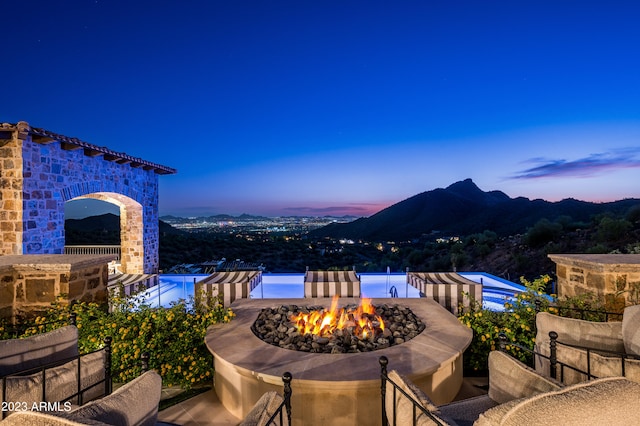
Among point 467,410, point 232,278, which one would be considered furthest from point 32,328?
point 467,410

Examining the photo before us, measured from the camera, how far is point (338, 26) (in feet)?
35.7

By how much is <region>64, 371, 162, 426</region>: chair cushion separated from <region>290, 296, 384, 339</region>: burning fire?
235 centimetres

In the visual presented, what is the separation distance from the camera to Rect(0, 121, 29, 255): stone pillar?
6531 millimetres

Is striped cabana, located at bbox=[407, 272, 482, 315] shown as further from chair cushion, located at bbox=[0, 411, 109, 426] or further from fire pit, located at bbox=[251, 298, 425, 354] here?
chair cushion, located at bbox=[0, 411, 109, 426]

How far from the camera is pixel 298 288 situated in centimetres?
870

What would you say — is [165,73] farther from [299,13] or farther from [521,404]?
[521,404]

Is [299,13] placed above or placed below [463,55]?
above

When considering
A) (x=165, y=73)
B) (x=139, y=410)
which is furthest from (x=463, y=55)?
(x=139, y=410)

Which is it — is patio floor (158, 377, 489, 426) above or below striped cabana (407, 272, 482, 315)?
below

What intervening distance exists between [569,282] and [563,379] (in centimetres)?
232

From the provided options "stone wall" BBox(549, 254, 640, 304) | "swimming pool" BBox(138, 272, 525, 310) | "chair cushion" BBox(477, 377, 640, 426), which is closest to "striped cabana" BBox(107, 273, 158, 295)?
"swimming pool" BBox(138, 272, 525, 310)

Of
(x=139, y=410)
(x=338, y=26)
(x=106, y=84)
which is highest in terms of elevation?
(x=338, y=26)

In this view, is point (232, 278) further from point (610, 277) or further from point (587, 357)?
point (610, 277)

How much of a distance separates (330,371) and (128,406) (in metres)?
1.80
